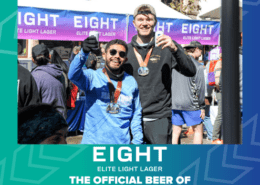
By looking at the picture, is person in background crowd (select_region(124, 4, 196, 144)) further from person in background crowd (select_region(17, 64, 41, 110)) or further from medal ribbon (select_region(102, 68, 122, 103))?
person in background crowd (select_region(17, 64, 41, 110))

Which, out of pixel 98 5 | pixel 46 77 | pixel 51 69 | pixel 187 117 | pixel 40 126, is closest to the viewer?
pixel 40 126

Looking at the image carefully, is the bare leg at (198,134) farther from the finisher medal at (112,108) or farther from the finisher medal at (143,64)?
the finisher medal at (112,108)

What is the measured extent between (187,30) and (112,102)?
3403 millimetres

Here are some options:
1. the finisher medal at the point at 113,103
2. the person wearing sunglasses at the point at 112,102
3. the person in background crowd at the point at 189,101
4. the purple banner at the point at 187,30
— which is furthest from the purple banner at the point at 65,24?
the finisher medal at the point at 113,103

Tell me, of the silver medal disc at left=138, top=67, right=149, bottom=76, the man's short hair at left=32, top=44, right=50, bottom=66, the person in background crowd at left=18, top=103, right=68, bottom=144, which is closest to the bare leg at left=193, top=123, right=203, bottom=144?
the silver medal disc at left=138, top=67, right=149, bottom=76

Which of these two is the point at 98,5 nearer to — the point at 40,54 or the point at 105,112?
the point at 40,54

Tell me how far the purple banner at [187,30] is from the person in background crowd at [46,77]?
1827mm

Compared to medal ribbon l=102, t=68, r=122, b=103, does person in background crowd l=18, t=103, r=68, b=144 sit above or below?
below

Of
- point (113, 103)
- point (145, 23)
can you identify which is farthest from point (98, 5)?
point (113, 103)

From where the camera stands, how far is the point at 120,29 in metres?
4.67

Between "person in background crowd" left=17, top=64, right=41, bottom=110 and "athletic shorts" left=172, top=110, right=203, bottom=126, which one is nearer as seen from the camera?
"person in background crowd" left=17, top=64, right=41, bottom=110

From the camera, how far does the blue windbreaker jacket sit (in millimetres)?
Result: 2088

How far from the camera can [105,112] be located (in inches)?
83.0

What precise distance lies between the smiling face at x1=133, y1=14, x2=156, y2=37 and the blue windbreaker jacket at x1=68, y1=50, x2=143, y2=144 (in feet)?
1.27
